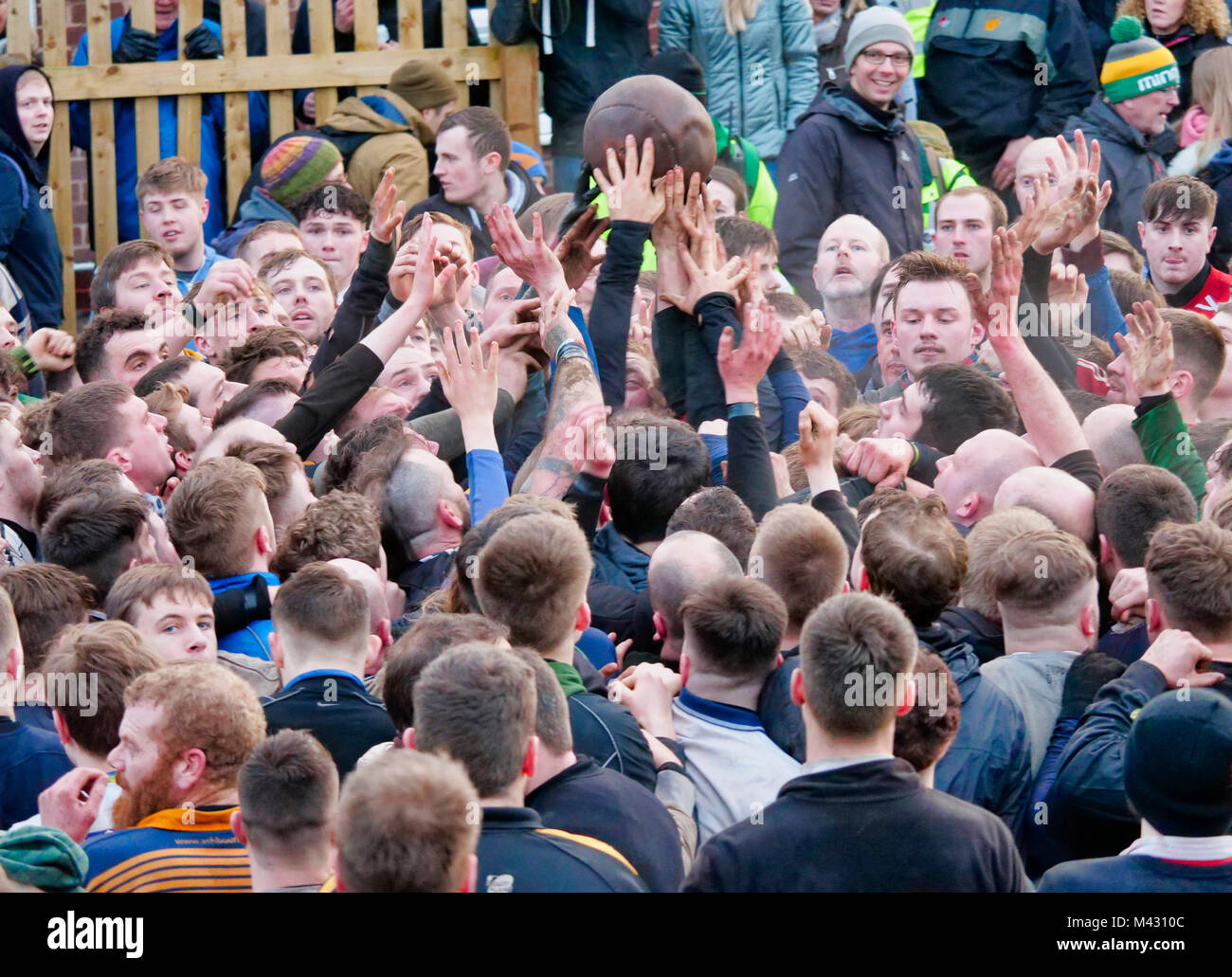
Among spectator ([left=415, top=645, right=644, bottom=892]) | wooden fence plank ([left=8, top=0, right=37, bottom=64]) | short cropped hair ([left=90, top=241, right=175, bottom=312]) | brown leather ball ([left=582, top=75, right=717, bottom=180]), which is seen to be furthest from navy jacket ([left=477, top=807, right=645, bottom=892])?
wooden fence plank ([left=8, top=0, right=37, bottom=64])

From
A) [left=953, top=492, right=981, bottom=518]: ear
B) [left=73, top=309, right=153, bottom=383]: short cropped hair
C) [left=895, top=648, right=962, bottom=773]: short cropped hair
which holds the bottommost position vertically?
[left=895, top=648, right=962, bottom=773]: short cropped hair

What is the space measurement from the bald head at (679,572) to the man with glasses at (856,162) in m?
4.31

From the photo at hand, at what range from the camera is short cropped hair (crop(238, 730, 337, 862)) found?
3064 mm

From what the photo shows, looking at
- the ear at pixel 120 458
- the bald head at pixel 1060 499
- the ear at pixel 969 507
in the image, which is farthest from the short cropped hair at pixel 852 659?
the ear at pixel 120 458

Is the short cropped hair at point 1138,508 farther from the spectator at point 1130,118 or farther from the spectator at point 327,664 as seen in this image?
the spectator at point 1130,118

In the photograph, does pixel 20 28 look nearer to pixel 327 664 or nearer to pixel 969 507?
pixel 969 507

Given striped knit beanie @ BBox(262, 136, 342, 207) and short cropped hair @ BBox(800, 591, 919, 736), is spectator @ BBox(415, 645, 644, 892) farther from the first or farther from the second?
striped knit beanie @ BBox(262, 136, 342, 207)

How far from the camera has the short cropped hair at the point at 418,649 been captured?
137 inches

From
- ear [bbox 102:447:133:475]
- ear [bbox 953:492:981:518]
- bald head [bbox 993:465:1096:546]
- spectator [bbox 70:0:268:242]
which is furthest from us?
spectator [bbox 70:0:268:242]

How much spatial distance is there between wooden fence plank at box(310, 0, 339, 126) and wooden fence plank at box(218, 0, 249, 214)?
1.15 feet

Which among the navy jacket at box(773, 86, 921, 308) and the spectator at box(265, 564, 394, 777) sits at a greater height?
the navy jacket at box(773, 86, 921, 308)

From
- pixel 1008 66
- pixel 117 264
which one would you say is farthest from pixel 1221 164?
pixel 117 264

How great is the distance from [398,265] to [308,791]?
10.8 feet

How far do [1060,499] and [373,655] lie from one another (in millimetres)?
1929
